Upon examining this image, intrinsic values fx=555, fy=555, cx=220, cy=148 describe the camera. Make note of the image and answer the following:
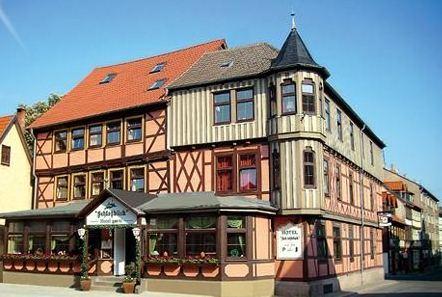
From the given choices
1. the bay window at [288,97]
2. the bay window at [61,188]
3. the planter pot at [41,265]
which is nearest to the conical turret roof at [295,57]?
the bay window at [288,97]

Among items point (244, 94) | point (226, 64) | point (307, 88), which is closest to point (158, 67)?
point (226, 64)

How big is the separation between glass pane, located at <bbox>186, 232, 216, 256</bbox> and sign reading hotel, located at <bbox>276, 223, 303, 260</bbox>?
10.2ft

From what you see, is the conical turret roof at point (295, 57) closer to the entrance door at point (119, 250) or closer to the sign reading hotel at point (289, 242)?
the sign reading hotel at point (289, 242)

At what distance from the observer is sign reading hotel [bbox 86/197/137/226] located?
2356 centimetres

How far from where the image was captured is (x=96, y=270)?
992 inches

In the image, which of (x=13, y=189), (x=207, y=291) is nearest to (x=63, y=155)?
(x=13, y=189)

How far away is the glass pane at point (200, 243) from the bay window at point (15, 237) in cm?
1014

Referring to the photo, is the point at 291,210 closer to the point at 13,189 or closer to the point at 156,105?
the point at 156,105

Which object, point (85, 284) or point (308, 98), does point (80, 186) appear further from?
point (308, 98)

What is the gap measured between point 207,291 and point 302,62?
10.3 m

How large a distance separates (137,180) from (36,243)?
5.88 meters

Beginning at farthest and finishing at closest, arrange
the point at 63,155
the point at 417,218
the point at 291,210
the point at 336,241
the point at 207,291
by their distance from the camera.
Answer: the point at 417,218
the point at 63,155
the point at 336,241
the point at 291,210
the point at 207,291

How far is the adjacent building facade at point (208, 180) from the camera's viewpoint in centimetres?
2261

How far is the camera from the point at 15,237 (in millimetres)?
28125
